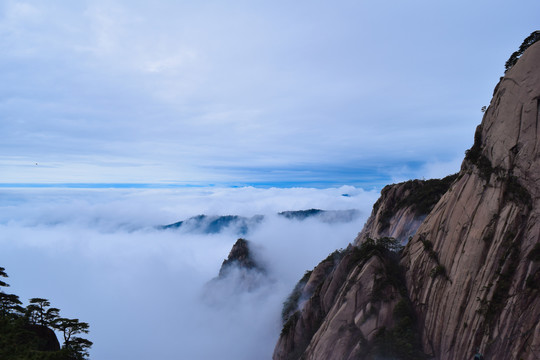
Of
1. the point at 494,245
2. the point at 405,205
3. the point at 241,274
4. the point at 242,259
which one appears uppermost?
the point at 405,205

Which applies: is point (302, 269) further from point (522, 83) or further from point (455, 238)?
point (522, 83)

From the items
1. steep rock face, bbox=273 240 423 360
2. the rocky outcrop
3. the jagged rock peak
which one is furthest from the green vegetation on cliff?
the jagged rock peak

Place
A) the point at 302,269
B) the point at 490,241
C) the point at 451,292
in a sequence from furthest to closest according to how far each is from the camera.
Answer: the point at 302,269, the point at 451,292, the point at 490,241

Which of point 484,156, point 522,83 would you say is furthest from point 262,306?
point 522,83

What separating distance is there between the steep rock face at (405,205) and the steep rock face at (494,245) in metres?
20.7

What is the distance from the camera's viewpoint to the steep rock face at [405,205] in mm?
56906

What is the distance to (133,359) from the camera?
572ft

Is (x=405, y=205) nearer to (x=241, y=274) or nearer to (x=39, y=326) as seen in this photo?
(x=39, y=326)

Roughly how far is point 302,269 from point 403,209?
4461 inches

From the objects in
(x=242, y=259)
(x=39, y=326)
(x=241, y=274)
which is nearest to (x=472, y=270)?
(x=39, y=326)

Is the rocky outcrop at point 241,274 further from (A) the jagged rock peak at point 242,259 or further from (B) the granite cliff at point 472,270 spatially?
(B) the granite cliff at point 472,270

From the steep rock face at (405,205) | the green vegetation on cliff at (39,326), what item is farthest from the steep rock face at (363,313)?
the green vegetation on cliff at (39,326)

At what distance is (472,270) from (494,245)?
383 cm

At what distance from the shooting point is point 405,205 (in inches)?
2501
